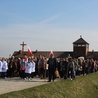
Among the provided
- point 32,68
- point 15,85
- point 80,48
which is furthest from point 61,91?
point 80,48

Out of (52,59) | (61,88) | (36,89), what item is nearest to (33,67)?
(52,59)

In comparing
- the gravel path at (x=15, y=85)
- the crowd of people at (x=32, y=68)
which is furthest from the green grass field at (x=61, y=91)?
the crowd of people at (x=32, y=68)

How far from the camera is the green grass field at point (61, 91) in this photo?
46.9 ft

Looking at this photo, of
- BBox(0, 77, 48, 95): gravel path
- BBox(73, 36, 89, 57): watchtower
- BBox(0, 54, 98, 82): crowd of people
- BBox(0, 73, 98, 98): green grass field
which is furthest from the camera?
BBox(73, 36, 89, 57): watchtower

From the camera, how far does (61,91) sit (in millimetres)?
17547

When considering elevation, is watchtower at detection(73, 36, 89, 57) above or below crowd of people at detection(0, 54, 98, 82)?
above

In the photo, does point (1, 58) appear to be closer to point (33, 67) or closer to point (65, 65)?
point (33, 67)

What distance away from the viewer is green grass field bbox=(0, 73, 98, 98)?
14.3 meters

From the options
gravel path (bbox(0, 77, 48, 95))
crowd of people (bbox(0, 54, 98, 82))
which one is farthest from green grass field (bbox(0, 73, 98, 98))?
crowd of people (bbox(0, 54, 98, 82))

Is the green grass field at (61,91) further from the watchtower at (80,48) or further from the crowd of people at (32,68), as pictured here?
the watchtower at (80,48)

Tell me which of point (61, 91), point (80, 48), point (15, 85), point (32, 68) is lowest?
point (61, 91)

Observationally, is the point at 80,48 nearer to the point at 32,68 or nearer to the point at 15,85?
the point at 32,68

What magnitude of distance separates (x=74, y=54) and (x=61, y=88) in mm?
69873

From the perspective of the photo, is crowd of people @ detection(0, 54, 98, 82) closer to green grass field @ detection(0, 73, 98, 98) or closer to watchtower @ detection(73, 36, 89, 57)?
green grass field @ detection(0, 73, 98, 98)
